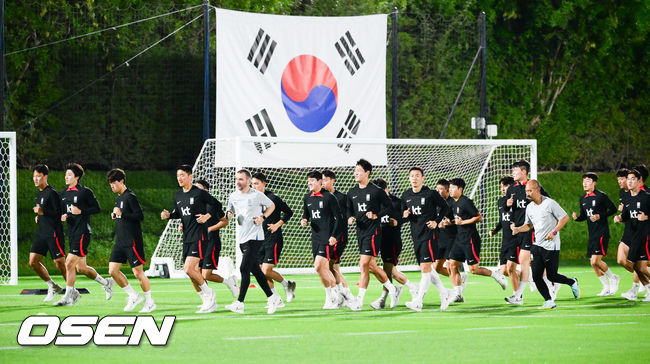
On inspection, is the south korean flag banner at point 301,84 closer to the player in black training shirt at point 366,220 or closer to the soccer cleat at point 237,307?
the player in black training shirt at point 366,220

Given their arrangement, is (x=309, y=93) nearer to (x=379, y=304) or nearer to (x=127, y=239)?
(x=379, y=304)

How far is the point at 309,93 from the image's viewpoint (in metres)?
24.1

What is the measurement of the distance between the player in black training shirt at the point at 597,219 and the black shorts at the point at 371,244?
12.1 ft

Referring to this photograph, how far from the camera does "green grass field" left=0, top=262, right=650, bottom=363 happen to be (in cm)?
1055

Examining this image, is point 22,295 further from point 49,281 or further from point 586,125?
point 586,125

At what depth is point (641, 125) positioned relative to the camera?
3900 cm

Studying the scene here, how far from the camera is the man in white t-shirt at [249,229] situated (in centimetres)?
1420

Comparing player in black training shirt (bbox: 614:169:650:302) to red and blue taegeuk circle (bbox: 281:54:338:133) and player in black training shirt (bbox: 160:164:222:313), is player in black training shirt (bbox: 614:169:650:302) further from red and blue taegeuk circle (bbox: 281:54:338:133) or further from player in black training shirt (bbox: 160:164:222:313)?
red and blue taegeuk circle (bbox: 281:54:338:133)

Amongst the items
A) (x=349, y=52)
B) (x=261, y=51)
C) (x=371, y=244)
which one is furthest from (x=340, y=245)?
(x=349, y=52)

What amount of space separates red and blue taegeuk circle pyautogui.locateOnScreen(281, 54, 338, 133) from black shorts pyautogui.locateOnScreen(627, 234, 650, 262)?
30.3ft

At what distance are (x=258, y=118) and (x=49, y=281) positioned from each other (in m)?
8.04

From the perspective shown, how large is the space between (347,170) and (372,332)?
46.1ft

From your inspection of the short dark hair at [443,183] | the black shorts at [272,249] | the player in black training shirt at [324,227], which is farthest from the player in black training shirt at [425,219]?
the black shorts at [272,249]

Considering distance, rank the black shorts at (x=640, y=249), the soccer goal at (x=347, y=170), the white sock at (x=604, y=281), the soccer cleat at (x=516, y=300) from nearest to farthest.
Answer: the soccer cleat at (x=516, y=300), the black shorts at (x=640, y=249), the white sock at (x=604, y=281), the soccer goal at (x=347, y=170)
